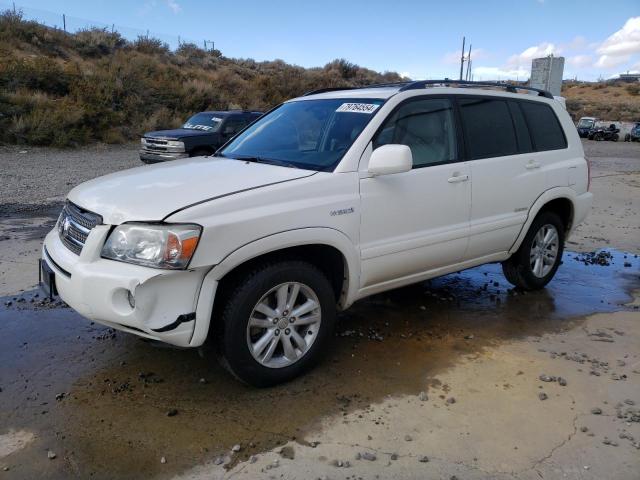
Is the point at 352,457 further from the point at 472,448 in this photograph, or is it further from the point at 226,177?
the point at 226,177

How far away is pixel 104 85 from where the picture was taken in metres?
23.0

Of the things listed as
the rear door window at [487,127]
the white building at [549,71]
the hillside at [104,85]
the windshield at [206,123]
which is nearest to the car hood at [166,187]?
the rear door window at [487,127]

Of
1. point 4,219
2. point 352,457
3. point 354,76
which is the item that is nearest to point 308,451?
point 352,457

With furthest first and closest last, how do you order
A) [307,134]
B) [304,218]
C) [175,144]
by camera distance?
1. [175,144]
2. [307,134]
3. [304,218]

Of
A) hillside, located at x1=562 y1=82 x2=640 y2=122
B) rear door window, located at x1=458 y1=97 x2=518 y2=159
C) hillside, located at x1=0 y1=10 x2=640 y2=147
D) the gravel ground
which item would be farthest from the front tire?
hillside, located at x1=562 y1=82 x2=640 y2=122

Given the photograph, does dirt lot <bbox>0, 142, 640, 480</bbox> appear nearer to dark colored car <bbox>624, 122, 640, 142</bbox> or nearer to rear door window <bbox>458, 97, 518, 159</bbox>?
rear door window <bbox>458, 97, 518, 159</bbox>

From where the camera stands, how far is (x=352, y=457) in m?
2.85

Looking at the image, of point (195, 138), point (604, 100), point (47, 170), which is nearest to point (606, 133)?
point (604, 100)

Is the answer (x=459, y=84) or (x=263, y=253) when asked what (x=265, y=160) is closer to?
(x=263, y=253)

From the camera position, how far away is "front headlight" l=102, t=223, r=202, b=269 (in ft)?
9.78

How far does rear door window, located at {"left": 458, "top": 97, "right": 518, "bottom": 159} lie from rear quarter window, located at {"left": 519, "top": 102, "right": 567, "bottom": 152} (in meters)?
0.31

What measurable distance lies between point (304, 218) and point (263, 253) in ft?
1.14

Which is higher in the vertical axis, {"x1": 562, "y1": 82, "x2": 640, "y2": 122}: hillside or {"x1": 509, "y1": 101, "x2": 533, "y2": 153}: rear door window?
{"x1": 562, "y1": 82, "x2": 640, "y2": 122}: hillside

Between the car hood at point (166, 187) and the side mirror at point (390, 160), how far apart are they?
42 centimetres
